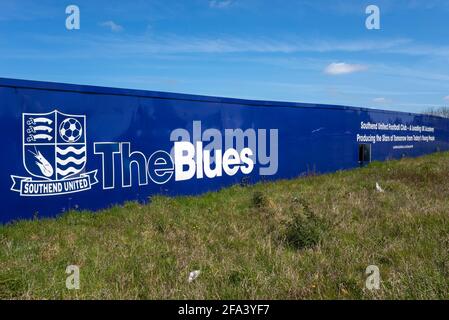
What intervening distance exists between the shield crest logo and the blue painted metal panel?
15mm

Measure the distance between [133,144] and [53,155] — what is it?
1.61 metres

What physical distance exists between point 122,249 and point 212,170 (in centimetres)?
483

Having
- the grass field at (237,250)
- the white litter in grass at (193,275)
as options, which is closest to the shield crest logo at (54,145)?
the grass field at (237,250)

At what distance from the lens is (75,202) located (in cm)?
727

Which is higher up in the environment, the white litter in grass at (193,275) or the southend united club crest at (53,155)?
the southend united club crest at (53,155)

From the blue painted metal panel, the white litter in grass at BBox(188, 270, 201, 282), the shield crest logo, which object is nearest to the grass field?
the white litter in grass at BBox(188, 270, 201, 282)

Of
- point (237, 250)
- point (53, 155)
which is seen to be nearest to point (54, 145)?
point (53, 155)

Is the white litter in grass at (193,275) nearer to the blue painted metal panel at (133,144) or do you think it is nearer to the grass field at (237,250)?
the grass field at (237,250)

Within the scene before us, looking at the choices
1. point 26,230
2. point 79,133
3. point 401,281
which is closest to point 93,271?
point 26,230

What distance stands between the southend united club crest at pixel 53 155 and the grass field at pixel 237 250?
526mm

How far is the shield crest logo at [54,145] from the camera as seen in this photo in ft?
21.8

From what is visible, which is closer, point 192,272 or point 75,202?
point 192,272

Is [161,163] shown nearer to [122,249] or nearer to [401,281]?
[122,249]
